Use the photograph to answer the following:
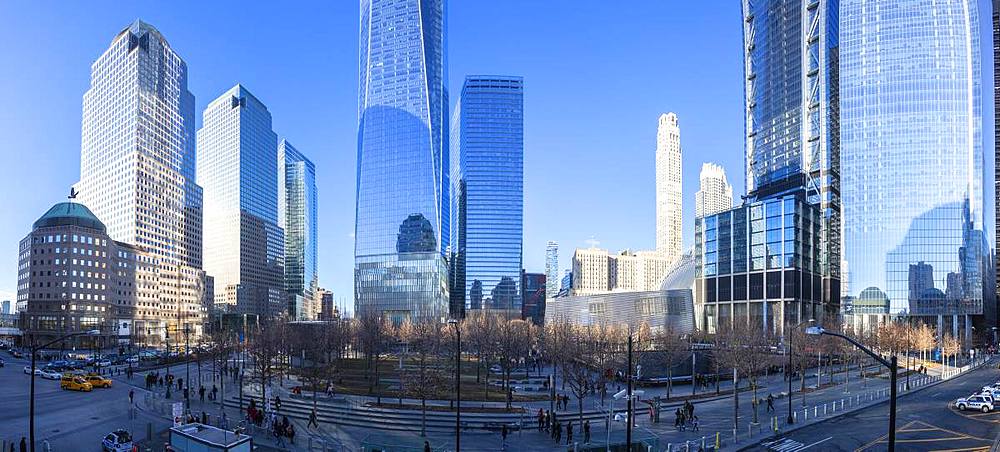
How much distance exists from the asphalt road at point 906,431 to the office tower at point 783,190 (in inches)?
3448

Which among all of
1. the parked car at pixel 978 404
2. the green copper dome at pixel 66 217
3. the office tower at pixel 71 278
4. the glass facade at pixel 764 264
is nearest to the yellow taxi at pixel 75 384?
the parked car at pixel 978 404

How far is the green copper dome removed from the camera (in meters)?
140

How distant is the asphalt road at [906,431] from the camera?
36.2 m

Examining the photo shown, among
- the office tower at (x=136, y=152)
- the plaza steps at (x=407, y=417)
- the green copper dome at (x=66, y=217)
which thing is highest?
the office tower at (x=136, y=152)

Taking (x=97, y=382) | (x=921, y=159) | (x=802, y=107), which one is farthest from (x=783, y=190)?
(x=97, y=382)

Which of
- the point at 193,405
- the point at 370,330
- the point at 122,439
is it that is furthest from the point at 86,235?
the point at 122,439

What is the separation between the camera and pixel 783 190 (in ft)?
571

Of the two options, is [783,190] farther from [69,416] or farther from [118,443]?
[118,443]

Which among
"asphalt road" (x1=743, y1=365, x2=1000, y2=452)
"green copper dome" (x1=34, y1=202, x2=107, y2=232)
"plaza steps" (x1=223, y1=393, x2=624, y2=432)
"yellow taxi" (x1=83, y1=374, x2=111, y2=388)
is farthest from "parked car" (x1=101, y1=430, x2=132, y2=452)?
"green copper dome" (x1=34, y1=202, x2=107, y2=232)

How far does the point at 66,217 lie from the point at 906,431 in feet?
534

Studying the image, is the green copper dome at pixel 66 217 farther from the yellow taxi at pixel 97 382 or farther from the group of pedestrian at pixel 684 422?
the group of pedestrian at pixel 684 422

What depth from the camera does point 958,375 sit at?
268 feet

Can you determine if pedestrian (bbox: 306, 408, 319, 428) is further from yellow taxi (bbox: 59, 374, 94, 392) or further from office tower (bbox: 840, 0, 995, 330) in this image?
office tower (bbox: 840, 0, 995, 330)

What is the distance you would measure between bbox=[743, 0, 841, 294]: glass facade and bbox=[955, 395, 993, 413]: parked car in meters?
111
